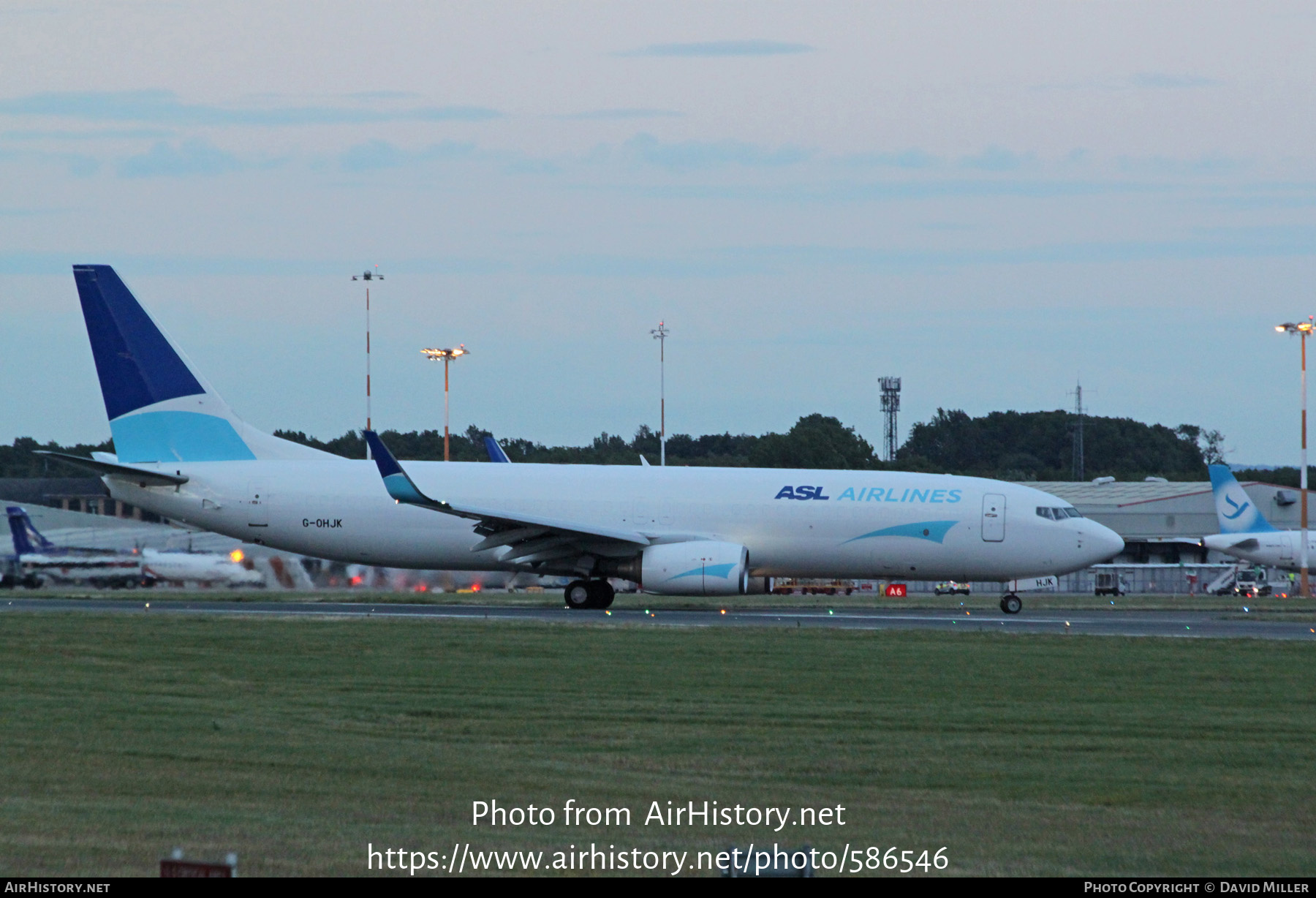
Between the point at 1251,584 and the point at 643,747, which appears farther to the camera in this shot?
the point at 1251,584

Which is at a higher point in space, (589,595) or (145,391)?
(145,391)

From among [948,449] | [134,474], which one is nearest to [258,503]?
[134,474]

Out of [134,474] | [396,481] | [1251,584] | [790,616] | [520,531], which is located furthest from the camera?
[1251,584]

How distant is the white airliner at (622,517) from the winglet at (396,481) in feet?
5.65

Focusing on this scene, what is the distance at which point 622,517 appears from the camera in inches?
1291

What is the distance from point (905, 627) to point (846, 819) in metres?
17.8

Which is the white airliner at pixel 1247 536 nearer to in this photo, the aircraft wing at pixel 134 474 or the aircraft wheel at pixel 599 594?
the aircraft wheel at pixel 599 594

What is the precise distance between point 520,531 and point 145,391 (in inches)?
385

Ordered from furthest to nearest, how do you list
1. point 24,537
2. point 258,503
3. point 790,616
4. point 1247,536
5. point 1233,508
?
1. point 1233,508
2. point 1247,536
3. point 24,537
4. point 258,503
5. point 790,616

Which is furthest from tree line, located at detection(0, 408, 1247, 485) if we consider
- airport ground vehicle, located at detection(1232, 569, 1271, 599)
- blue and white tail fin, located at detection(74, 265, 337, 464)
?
blue and white tail fin, located at detection(74, 265, 337, 464)

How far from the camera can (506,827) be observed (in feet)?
30.6

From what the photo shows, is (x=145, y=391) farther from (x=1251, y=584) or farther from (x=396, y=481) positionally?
(x=1251, y=584)

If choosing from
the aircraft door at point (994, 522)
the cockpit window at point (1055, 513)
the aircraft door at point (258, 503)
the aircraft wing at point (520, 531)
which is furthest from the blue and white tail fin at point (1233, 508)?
the aircraft door at point (258, 503)

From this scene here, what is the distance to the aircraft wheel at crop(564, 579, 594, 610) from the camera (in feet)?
107
